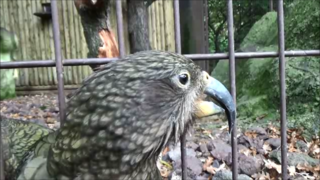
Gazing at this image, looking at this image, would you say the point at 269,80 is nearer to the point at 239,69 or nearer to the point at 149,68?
the point at 239,69

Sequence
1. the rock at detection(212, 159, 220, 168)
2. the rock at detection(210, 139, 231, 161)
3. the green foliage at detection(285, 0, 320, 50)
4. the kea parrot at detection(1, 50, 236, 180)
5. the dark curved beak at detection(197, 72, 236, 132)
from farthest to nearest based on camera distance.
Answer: the green foliage at detection(285, 0, 320, 50), the rock at detection(210, 139, 231, 161), the rock at detection(212, 159, 220, 168), the dark curved beak at detection(197, 72, 236, 132), the kea parrot at detection(1, 50, 236, 180)

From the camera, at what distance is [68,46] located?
838 centimetres

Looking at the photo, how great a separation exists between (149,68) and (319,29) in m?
3.45

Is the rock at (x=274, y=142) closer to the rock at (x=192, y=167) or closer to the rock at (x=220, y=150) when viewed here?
the rock at (x=220, y=150)

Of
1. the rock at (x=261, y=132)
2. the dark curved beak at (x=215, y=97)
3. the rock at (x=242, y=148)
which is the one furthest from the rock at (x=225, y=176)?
the dark curved beak at (x=215, y=97)

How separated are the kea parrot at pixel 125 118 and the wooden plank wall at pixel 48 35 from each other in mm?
6711

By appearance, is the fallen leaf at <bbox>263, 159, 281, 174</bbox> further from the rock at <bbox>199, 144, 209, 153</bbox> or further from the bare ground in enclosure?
the rock at <bbox>199, 144, 209, 153</bbox>

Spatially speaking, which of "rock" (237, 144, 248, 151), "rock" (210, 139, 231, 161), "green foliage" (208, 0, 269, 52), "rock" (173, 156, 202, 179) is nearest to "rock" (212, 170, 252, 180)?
"rock" (173, 156, 202, 179)

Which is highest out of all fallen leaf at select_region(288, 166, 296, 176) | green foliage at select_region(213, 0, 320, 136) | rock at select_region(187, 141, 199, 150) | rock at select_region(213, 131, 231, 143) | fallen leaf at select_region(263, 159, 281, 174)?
green foliage at select_region(213, 0, 320, 136)

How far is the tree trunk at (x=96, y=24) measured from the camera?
231cm

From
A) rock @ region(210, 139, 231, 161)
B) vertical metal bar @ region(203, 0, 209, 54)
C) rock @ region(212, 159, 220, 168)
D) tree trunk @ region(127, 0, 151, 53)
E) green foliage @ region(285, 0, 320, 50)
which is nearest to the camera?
rock @ region(212, 159, 220, 168)

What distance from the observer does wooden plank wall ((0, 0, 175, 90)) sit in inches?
320

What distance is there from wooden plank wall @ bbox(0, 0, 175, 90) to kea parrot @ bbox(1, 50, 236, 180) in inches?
264

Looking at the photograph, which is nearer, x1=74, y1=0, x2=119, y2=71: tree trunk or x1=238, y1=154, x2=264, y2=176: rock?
x1=74, y1=0, x2=119, y2=71: tree trunk
